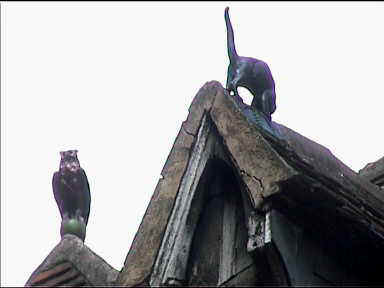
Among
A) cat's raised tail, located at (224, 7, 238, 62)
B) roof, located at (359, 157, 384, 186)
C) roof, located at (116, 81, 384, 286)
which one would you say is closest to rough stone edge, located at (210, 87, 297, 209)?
roof, located at (116, 81, 384, 286)

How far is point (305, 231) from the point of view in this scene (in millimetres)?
3916

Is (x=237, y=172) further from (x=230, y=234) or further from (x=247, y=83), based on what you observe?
(x=247, y=83)

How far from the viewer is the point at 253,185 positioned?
3.90m

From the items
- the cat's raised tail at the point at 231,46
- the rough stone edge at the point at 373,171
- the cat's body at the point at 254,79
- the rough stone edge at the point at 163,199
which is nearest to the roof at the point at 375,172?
the rough stone edge at the point at 373,171

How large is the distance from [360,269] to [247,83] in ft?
5.32

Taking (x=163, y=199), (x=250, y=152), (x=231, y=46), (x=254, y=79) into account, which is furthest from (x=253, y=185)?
(x=231, y=46)

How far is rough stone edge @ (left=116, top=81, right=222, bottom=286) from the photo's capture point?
172 inches

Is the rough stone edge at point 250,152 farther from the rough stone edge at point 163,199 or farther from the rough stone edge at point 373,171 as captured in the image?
the rough stone edge at point 373,171

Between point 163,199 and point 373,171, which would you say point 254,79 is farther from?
point 373,171

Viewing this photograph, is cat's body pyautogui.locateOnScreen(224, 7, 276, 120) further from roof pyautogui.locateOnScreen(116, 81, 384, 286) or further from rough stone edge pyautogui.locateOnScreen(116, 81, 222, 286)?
rough stone edge pyautogui.locateOnScreen(116, 81, 222, 286)

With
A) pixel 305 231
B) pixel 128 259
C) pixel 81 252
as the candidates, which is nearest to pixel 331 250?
pixel 305 231

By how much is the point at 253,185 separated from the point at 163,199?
0.74 meters

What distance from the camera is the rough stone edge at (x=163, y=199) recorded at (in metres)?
4.37

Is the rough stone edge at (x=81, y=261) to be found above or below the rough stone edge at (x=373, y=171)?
below
